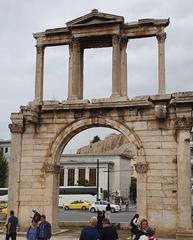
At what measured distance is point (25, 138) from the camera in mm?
22812

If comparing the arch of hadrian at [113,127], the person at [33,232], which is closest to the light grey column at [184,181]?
the arch of hadrian at [113,127]

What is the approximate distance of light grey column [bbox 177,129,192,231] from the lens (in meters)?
19.5

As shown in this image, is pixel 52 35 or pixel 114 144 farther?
pixel 114 144

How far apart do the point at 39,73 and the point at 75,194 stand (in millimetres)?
40043

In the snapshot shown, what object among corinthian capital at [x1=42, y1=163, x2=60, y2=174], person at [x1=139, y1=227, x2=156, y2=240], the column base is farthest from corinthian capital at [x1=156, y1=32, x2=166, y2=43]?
person at [x1=139, y1=227, x2=156, y2=240]

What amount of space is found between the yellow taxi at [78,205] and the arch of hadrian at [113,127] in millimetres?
32534

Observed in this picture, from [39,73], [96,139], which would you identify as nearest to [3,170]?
[39,73]

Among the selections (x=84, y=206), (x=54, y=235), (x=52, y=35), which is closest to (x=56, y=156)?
(x=54, y=235)

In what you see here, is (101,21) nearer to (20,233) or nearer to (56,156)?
(56,156)

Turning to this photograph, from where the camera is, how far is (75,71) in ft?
74.1

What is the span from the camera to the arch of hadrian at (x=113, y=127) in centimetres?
2020

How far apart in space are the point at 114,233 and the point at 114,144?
12387 centimetres

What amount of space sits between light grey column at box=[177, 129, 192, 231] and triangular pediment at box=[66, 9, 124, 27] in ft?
21.9

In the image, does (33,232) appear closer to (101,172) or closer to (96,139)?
(101,172)
